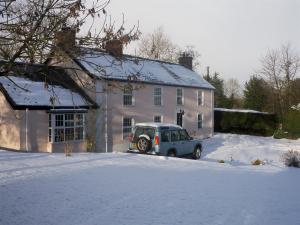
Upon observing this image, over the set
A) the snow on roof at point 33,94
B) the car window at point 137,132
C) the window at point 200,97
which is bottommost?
the car window at point 137,132

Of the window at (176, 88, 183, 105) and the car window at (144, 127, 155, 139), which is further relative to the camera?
the window at (176, 88, 183, 105)

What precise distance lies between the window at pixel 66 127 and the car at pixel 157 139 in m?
4.97

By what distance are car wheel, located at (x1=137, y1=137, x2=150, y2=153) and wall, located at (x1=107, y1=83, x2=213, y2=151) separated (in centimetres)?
279

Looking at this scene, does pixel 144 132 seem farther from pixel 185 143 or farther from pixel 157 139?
pixel 185 143

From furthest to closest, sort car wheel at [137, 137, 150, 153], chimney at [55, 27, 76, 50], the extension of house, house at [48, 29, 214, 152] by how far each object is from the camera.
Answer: house at [48, 29, 214, 152] < the extension of house < car wheel at [137, 137, 150, 153] < chimney at [55, 27, 76, 50]

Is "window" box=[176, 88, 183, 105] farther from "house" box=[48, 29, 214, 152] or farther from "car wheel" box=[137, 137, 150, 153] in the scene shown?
"car wheel" box=[137, 137, 150, 153]

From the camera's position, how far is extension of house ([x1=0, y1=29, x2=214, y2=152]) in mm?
20375

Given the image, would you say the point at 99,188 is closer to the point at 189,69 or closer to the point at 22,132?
the point at 22,132

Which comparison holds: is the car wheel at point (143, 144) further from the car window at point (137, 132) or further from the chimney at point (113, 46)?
the chimney at point (113, 46)

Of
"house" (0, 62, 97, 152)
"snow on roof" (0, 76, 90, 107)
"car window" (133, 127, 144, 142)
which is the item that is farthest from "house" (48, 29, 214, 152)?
"car window" (133, 127, 144, 142)

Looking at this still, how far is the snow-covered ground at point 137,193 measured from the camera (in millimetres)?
7883

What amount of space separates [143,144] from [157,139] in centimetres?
72

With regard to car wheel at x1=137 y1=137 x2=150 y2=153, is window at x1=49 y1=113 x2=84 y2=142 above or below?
above

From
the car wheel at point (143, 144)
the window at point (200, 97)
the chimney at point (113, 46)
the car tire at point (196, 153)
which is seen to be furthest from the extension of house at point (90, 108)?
the chimney at point (113, 46)
